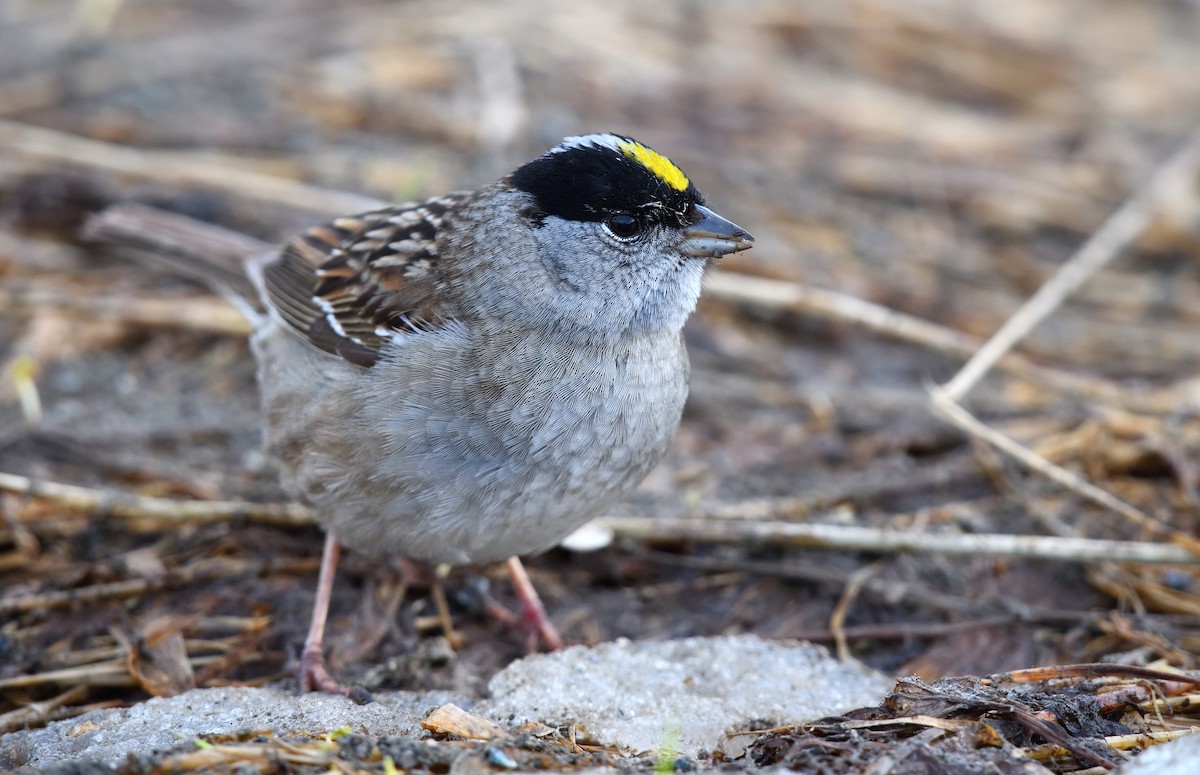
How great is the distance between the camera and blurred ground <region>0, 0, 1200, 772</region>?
3859mm

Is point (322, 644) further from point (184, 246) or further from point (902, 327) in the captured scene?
point (902, 327)

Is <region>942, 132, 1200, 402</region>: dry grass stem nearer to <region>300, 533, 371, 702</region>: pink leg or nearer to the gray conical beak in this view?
the gray conical beak

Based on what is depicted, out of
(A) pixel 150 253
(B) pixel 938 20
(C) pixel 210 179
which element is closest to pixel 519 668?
(A) pixel 150 253

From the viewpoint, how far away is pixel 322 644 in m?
3.71

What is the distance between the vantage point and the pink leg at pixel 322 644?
339 centimetres

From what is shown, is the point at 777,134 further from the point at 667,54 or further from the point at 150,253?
the point at 150,253

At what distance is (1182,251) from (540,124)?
11.8ft

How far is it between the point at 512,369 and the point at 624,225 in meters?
0.57

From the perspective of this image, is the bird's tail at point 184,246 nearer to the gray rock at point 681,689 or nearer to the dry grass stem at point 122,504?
the dry grass stem at point 122,504

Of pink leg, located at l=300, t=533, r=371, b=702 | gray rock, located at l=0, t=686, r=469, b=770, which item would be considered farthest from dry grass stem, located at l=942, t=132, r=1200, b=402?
gray rock, located at l=0, t=686, r=469, b=770

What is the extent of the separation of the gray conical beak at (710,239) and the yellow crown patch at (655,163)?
0.35 ft

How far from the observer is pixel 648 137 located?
21.3 ft

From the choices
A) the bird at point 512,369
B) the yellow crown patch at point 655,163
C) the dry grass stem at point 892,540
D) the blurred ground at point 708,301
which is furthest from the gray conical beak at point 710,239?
the blurred ground at point 708,301

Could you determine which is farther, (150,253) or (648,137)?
(648,137)
